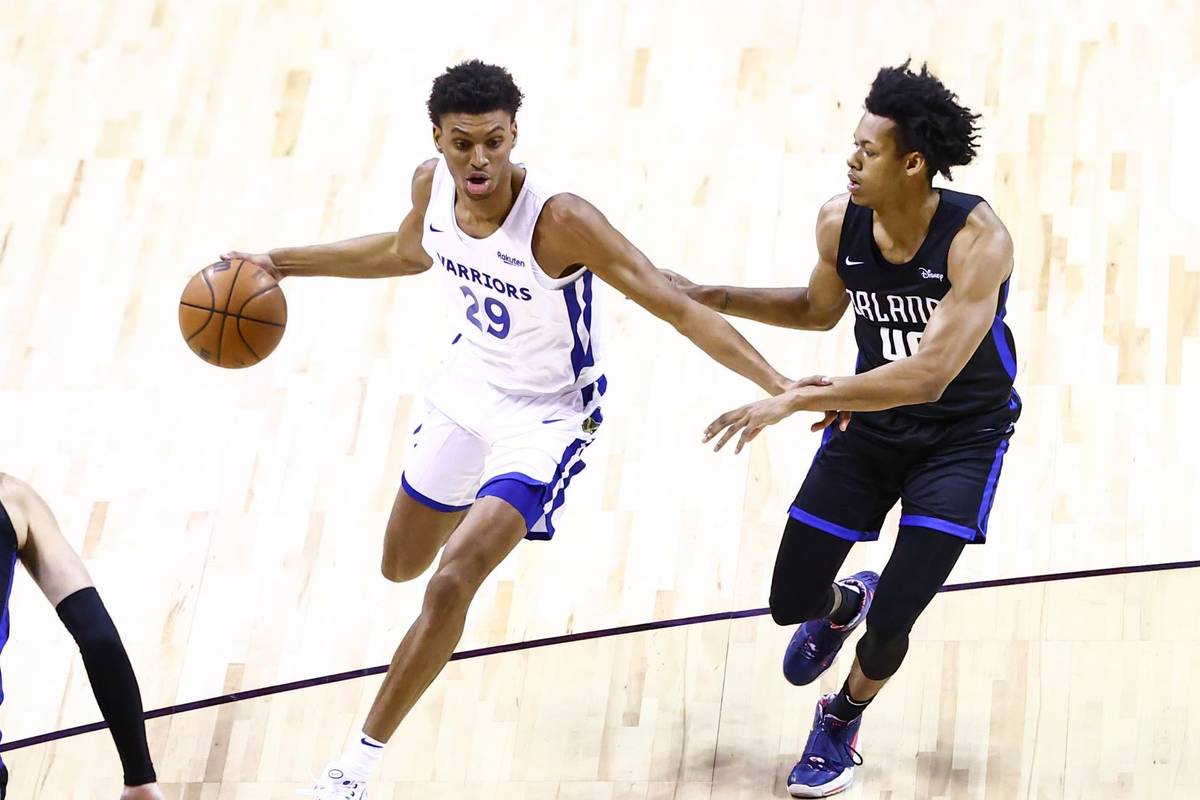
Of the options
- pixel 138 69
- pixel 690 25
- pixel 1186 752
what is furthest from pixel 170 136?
pixel 1186 752

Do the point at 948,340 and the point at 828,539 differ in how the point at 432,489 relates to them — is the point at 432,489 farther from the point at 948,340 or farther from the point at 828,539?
the point at 948,340

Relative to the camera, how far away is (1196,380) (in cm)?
668

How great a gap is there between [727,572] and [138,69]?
411cm

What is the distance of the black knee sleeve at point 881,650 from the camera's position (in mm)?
4828

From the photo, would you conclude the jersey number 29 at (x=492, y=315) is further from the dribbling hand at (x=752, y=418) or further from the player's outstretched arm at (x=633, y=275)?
the dribbling hand at (x=752, y=418)

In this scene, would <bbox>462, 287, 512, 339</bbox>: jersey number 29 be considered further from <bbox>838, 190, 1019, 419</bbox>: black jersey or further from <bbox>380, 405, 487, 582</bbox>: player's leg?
<bbox>838, 190, 1019, 419</bbox>: black jersey

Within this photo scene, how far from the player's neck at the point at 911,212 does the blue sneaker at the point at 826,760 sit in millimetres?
1389

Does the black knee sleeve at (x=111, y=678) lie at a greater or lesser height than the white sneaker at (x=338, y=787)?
greater

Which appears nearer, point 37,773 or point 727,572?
point 37,773

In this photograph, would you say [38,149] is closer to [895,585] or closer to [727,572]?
[727,572]

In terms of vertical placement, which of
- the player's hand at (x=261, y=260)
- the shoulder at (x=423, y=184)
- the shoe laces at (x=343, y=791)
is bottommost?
the shoe laces at (x=343, y=791)

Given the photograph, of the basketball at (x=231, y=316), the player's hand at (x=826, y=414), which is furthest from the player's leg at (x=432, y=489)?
the player's hand at (x=826, y=414)

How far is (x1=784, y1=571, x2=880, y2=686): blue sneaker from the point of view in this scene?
5363 mm

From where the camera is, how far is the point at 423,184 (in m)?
5.29
